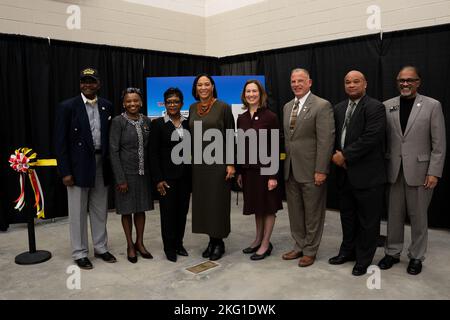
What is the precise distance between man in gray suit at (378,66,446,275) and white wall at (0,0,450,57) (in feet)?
6.18

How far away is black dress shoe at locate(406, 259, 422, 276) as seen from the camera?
306 cm

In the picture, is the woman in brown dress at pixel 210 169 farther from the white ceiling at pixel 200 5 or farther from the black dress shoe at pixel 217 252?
the white ceiling at pixel 200 5

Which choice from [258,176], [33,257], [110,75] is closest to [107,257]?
[33,257]

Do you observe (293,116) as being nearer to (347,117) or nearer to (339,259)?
(347,117)

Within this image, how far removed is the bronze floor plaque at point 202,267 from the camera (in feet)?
10.5

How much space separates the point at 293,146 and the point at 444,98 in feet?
6.92

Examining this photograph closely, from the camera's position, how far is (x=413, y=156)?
3.01 metres

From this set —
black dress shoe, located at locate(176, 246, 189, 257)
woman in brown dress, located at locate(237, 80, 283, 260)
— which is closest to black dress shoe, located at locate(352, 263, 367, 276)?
woman in brown dress, located at locate(237, 80, 283, 260)

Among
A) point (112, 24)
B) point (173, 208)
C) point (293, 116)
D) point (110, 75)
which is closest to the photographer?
point (293, 116)

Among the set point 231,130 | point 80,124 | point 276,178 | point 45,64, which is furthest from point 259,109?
point 45,64

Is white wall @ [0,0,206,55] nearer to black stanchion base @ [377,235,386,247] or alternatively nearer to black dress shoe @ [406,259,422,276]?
black stanchion base @ [377,235,386,247]

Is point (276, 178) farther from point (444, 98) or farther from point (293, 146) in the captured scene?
point (444, 98)

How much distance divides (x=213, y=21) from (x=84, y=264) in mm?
4878

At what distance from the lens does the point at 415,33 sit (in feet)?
14.2
